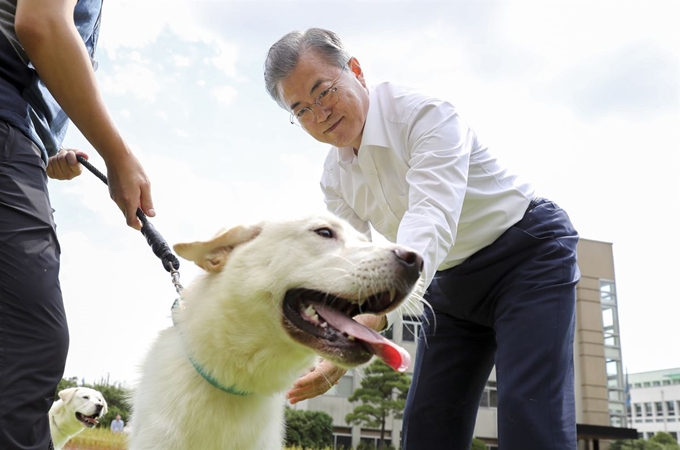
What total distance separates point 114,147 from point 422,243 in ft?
3.64

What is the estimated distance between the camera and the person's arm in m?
1.67

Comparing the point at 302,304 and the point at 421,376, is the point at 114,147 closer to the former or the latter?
the point at 302,304

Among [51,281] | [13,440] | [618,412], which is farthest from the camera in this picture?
[618,412]

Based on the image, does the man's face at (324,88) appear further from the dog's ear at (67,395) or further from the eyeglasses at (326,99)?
the dog's ear at (67,395)

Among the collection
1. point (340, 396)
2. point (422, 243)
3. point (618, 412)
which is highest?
point (618, 412)

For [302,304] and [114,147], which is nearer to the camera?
[114,147]

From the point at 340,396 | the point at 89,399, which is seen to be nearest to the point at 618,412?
the point at 340,396

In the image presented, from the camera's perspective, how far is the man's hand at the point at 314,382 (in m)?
2.46

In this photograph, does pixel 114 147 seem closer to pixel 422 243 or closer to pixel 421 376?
pixel 422 243

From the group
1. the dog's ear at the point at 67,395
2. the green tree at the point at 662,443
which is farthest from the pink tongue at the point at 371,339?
the green tree at the point at 662,443

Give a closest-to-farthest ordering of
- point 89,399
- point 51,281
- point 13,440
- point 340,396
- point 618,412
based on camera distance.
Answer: point 13,440
point 51,281
point 89,399
point 340,396
point 618,412

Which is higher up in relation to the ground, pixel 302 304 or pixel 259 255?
pixel 259 255

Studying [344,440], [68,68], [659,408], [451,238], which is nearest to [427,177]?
[451,238]

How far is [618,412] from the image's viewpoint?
102 ft
